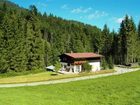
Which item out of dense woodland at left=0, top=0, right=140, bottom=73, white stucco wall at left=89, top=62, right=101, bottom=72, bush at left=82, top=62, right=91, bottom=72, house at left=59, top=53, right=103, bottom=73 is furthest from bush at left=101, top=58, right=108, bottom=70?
bush at left=82, top=62, right=91, bottom=72

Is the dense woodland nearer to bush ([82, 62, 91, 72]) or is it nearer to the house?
the house

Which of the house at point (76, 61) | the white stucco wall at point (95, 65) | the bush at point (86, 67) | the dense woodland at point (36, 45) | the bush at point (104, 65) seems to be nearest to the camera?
the dense woodland at point (36, 45)

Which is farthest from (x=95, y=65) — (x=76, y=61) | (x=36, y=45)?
(x=36, y=45)

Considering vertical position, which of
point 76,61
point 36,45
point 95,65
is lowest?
point 95,65

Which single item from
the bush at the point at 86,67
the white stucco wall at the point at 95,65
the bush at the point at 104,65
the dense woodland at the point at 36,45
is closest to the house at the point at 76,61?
the white stucco wall at the point at 95,65

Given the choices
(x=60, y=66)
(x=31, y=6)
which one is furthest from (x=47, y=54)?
(x=60, y=66)

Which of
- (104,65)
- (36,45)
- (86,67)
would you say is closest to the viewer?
(86,67)

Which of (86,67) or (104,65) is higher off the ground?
(104,65)

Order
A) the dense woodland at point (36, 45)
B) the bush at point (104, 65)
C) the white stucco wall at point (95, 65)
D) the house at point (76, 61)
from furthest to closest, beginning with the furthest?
the bush at point (104, 65) < the white stucco wall at point (95, 65) < the house at point (76, 61) < the dense woodland at point (36, 45)

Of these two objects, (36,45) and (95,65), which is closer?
(36,45)

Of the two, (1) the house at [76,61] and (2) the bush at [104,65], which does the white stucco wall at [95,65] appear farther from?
(2) the bush at [104,65]

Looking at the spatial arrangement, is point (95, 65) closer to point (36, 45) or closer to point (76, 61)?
point (76, 61)

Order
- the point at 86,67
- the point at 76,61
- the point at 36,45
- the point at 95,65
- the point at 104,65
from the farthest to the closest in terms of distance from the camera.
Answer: the point at 104,65, the point at 95,65, the point at 36,45, the point at 76,61, the point at 86,67

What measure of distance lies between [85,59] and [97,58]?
5.36 meters
